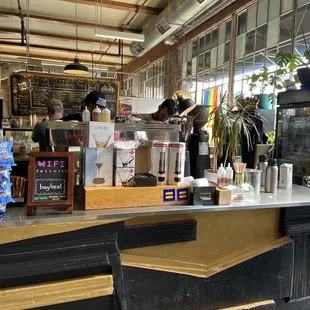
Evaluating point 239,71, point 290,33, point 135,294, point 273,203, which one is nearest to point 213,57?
point 239,71

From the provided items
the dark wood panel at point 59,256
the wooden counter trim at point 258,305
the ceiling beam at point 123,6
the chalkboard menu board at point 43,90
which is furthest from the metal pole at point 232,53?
the dark wood panel at point 59,256

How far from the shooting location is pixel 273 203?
72.0 inches

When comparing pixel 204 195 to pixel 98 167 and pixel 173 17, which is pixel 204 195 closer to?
pixel 98 167

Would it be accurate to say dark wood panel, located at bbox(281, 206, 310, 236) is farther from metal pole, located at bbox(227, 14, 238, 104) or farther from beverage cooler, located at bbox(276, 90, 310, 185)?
metal pole, located at bbox(227, 14, 238, 104)

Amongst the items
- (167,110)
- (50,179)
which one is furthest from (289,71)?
(50,179)

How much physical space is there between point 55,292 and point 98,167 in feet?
2.06

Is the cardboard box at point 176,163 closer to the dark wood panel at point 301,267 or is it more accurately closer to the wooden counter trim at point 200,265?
the wooden counter trim at point 200,265

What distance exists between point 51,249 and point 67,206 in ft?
0.69

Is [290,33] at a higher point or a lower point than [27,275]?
higher

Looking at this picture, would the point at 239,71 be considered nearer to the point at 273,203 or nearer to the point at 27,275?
the point at 273,203

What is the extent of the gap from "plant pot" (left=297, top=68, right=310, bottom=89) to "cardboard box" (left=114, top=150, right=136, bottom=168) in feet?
6.14

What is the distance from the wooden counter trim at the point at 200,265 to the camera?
1.73 m

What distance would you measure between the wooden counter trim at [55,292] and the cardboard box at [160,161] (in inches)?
22.7

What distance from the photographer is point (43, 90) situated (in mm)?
5945
